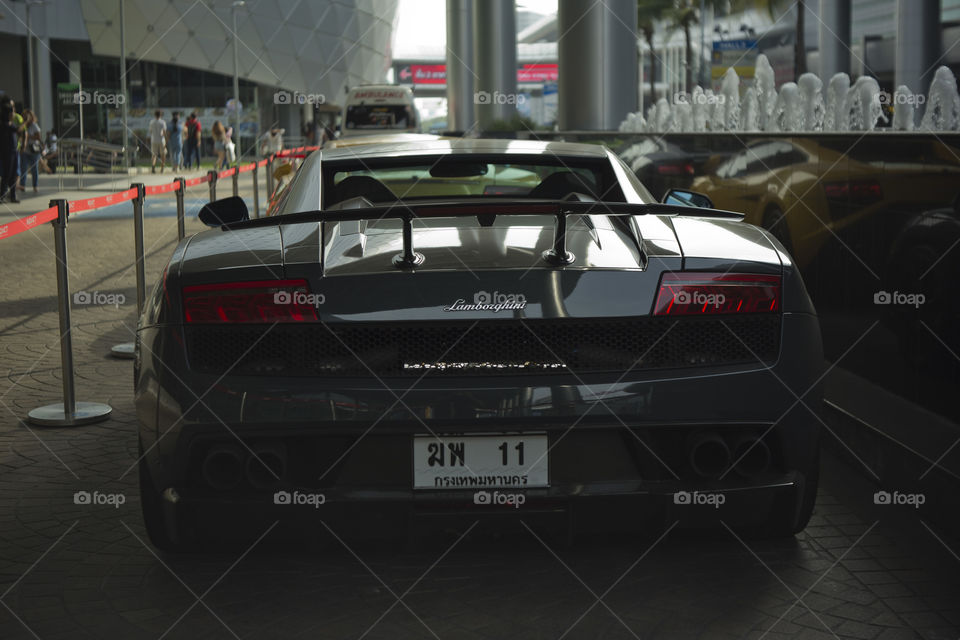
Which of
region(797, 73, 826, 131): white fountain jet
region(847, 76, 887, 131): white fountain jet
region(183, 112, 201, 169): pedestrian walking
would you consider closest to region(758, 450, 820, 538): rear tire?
region(847, 76, 887, 131): white fountain jet

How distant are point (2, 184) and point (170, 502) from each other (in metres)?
22.0

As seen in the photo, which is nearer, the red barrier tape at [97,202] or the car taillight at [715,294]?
the car taillight at [715,294]

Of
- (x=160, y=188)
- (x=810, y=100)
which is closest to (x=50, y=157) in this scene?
(x=810, y=100)

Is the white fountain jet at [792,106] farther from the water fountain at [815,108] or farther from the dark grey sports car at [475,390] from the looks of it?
the dark grey sports car at [475,390]

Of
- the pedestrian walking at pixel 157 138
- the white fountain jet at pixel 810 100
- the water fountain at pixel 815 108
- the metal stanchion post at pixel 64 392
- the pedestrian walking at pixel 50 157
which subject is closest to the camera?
the metal stanchion post at pixel 64 392

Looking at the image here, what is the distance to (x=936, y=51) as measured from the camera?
111 feet

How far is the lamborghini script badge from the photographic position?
3.32 metres

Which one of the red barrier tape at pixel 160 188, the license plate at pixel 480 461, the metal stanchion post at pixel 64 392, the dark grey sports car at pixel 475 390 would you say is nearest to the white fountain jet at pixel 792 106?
Result: the red barrier tape at pixel 160 188

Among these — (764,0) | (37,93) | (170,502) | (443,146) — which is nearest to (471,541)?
(170,502)

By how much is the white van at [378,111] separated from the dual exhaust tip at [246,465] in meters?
34.3

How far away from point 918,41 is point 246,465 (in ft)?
111

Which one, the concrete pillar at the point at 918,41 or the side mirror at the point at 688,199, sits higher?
the concrete pillar at the point at 918,41

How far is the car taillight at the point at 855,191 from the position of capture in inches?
230

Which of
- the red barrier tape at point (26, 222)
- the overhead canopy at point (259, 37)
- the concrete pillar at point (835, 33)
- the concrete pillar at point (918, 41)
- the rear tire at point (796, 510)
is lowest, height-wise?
the rear tire at point (796, 510)
